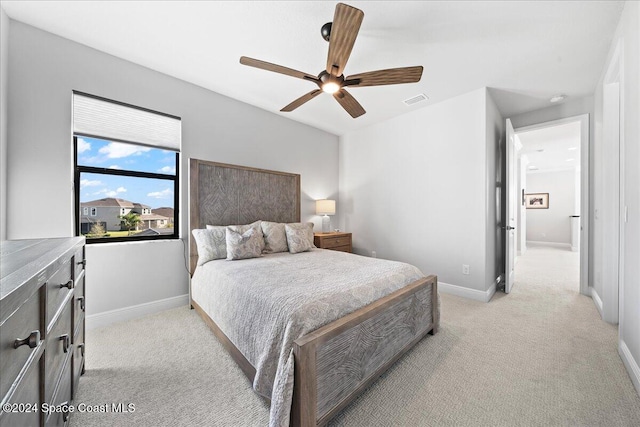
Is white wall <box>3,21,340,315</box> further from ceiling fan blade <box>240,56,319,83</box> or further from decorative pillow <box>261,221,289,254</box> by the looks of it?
ceiling fan blade <box>240,56,319,83</box>

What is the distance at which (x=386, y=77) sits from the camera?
2115 mm

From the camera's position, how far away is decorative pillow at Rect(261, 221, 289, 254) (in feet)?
10.5

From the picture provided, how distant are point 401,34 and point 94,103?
3015mm

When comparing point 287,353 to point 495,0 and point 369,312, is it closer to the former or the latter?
point 369,312

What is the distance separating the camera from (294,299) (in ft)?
5.03

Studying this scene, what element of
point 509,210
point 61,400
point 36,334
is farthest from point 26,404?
point 509,210

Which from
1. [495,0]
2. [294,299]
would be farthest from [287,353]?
[495,0]

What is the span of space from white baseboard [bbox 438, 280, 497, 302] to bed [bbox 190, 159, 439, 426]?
125 cm

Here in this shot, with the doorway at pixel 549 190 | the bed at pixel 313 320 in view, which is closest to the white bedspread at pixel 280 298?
the bed at pixel 313 320

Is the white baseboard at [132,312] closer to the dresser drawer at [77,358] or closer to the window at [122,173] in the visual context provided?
the window at [122,173]

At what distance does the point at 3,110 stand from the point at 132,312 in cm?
207

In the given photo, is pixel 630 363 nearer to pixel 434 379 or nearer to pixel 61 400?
pixel 434 379

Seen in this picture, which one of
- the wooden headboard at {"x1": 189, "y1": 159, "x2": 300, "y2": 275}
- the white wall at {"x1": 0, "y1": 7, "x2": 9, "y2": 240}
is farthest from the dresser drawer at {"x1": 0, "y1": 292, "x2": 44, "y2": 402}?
the wooden headboard at {"x1": 189, "y1": 159, "x2": 300, "y2": 275}

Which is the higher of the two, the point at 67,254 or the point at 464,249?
the point at 67,254
